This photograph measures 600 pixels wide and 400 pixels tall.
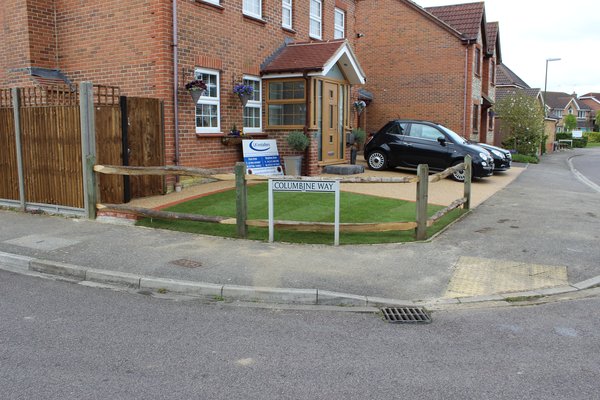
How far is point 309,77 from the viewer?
14.6 metres

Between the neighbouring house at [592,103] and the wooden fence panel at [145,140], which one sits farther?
the neighbouring house at [592,103]

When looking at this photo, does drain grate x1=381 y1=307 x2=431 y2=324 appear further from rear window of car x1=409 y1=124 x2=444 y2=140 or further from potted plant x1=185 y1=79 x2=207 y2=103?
rear window of car x1=409 y1=124 x2=444 y2=140

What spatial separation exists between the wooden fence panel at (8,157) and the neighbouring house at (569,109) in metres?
101

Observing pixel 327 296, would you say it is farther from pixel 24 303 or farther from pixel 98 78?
pixel 98 78

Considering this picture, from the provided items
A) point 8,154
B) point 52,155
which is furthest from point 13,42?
point 52,155

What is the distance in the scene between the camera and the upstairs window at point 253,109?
1477 cm

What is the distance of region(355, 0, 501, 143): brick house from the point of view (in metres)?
25.9

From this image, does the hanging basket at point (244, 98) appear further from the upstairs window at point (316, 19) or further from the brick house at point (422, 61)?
the brick house at point (422, 61)

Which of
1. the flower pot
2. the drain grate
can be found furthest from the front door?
the drain grate

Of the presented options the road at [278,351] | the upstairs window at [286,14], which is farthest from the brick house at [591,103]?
the road at [278,351]

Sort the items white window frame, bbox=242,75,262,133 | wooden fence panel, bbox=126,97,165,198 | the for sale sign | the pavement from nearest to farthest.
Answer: the pavement < wooden fence panel, bbox=126,97,165,198 < the for sale sign < white window frame, bbox=242,75,262,133

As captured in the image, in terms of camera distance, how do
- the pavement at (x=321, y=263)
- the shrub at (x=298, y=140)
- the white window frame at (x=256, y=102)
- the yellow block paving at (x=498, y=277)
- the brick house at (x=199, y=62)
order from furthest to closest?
the white window frame at (x=256, y=102)
the shrub at (x=298, y=140)
the brick house at (x=199, y=62)
the yellow block paving at (x=498, y=277)
the pavement at (x=321, y=263)

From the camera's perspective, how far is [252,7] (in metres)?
14.8

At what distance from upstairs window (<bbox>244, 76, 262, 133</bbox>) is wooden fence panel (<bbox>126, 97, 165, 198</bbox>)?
12.0ft
